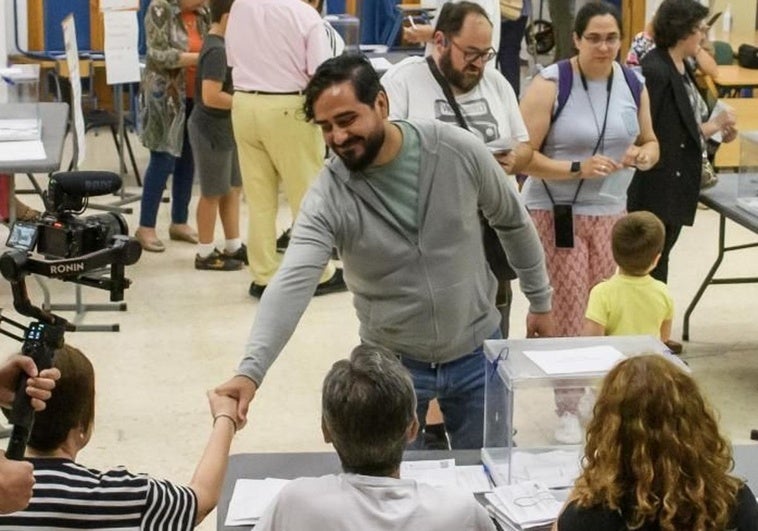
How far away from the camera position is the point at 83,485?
108 inches

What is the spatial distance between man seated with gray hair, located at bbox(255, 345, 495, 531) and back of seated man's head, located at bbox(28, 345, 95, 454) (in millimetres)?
425

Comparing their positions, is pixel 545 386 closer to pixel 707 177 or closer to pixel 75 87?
pixel 707 177

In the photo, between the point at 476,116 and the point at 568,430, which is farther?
the point at 476,116

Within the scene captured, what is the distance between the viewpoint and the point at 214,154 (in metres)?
7.55

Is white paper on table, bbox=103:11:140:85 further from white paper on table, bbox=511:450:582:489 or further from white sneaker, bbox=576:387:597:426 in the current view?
white paper on table, bbox=511:450:582:489

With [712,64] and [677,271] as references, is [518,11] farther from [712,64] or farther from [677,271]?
[677,271]

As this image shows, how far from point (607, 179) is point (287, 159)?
2.09 metres

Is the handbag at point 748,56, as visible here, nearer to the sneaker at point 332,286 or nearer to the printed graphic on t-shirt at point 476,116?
the sneaker at point 332,286

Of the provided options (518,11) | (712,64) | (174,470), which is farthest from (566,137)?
(518,11)

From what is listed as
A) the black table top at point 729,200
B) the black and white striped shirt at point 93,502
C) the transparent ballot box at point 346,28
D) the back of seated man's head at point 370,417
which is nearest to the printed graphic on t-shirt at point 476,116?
the black table top at point 729,200

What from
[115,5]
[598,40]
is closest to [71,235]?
[598,40]

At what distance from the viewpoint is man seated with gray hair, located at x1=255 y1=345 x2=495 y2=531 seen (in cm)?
277

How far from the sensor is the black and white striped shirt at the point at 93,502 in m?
2.71

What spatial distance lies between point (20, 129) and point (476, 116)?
298cm
